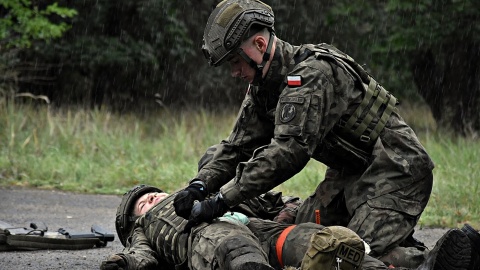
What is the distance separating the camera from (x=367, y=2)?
22000 mm

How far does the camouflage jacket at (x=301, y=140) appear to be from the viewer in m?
5.26

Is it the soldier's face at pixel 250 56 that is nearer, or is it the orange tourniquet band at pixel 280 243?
the orange tourniquet band at pixel 280 243

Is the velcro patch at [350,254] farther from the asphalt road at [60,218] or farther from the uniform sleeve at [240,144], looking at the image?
the asphalt road at [60,218]

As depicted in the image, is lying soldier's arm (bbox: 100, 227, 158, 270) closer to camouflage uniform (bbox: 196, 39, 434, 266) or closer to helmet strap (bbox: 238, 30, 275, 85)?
camouflage uniform (bbox: 196, 39, 434, 266)

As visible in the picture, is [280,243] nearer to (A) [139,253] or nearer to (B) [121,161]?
(A) [139,253]

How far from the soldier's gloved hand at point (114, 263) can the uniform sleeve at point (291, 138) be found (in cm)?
76

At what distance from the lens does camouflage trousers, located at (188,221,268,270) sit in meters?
4.78

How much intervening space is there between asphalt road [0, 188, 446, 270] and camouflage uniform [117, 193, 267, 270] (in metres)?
0.70

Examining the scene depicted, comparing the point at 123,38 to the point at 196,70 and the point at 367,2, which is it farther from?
the point at 367,2

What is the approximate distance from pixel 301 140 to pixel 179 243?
1.10 m

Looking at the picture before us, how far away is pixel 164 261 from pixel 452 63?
15.8 metres

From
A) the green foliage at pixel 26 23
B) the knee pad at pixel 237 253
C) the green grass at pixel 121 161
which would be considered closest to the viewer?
the knee pad at pixel 237 253

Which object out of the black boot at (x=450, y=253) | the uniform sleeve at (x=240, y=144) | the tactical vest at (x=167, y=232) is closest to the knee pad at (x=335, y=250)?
the black boot at (x=450, y=253)

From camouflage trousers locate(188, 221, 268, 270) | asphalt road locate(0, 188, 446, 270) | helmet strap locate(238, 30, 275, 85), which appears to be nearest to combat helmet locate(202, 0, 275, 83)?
helmet strap locate(238, 30, 275, 85)
